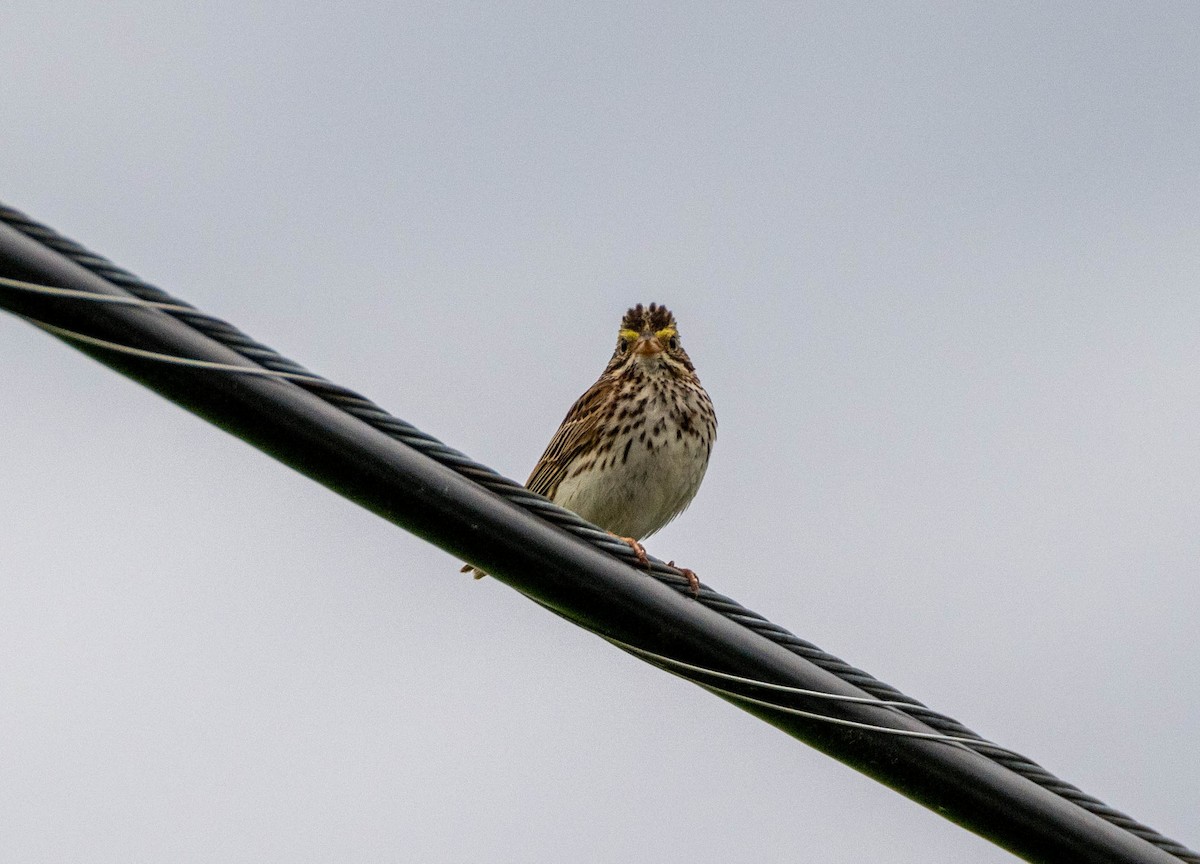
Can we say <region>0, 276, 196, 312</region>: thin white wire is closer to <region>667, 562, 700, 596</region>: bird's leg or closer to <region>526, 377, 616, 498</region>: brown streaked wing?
<region>667, 562, 700, 596</region>: bird's leg

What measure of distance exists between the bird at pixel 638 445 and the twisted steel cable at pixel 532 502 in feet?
13.1

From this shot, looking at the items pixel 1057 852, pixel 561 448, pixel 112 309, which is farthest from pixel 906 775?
pixel 561 448

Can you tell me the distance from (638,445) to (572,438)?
0.49 meters

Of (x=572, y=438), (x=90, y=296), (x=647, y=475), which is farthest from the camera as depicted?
(x=572, y=438)

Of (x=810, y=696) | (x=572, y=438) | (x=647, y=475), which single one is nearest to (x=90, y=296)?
(x=810, y=696)

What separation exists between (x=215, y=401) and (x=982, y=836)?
7.90 ft

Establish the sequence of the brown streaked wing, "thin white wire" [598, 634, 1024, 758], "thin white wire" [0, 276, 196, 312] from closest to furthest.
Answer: "thin white wire" [0, 276, 196, 312]
"thin white wire" [598, 634, 1024, 758]
the brown streaked wing

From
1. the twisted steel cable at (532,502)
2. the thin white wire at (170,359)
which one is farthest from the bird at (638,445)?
the thin white wire at (170,359)

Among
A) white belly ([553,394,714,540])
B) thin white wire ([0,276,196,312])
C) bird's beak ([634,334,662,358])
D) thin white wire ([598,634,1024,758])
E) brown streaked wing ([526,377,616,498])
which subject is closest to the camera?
thin white wire ([0,276,196,312])

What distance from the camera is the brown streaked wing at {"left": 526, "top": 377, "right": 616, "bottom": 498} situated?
358 inches

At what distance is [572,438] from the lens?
9.19 meters

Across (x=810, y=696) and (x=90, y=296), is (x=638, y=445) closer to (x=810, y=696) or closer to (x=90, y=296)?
(x=810, y=696)

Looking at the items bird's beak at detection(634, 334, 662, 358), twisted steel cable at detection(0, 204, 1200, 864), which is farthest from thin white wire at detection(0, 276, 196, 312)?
bird's beak at detection(634, 334, 662, 358)

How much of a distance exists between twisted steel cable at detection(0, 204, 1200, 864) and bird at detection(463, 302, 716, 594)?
13.1 feet
